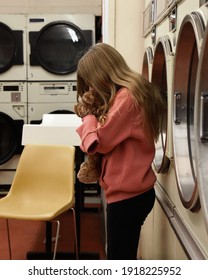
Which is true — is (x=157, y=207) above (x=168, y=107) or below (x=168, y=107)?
below

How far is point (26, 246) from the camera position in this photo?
3484 millimetres

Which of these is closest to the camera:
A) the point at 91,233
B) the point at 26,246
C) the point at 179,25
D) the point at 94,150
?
the point at 94,150

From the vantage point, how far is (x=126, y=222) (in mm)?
1871

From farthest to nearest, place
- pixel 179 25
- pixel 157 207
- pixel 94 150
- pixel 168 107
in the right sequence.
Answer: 1. pixel 157 207
2. pixel 168 107
3. pixel 179 25
4. pixel 94 150

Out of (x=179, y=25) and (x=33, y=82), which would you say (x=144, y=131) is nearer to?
(x=179, y=25)

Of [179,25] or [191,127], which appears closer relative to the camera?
[179,25]

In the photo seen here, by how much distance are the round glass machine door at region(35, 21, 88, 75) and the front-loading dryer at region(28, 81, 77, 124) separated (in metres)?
0.18

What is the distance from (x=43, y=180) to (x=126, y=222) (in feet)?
3.91

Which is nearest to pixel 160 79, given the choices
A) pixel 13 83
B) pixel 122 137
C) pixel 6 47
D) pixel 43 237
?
pixel 122 137

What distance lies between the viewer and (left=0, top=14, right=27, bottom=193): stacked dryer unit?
480 cm

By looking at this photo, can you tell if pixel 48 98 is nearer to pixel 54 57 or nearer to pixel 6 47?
pixel 54 57

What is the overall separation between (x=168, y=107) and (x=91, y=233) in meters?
1.95

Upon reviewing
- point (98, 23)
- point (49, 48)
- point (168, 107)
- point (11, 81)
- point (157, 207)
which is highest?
point (98, 23)

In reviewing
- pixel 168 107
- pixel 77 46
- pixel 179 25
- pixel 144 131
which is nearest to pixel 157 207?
pixel 168 107
